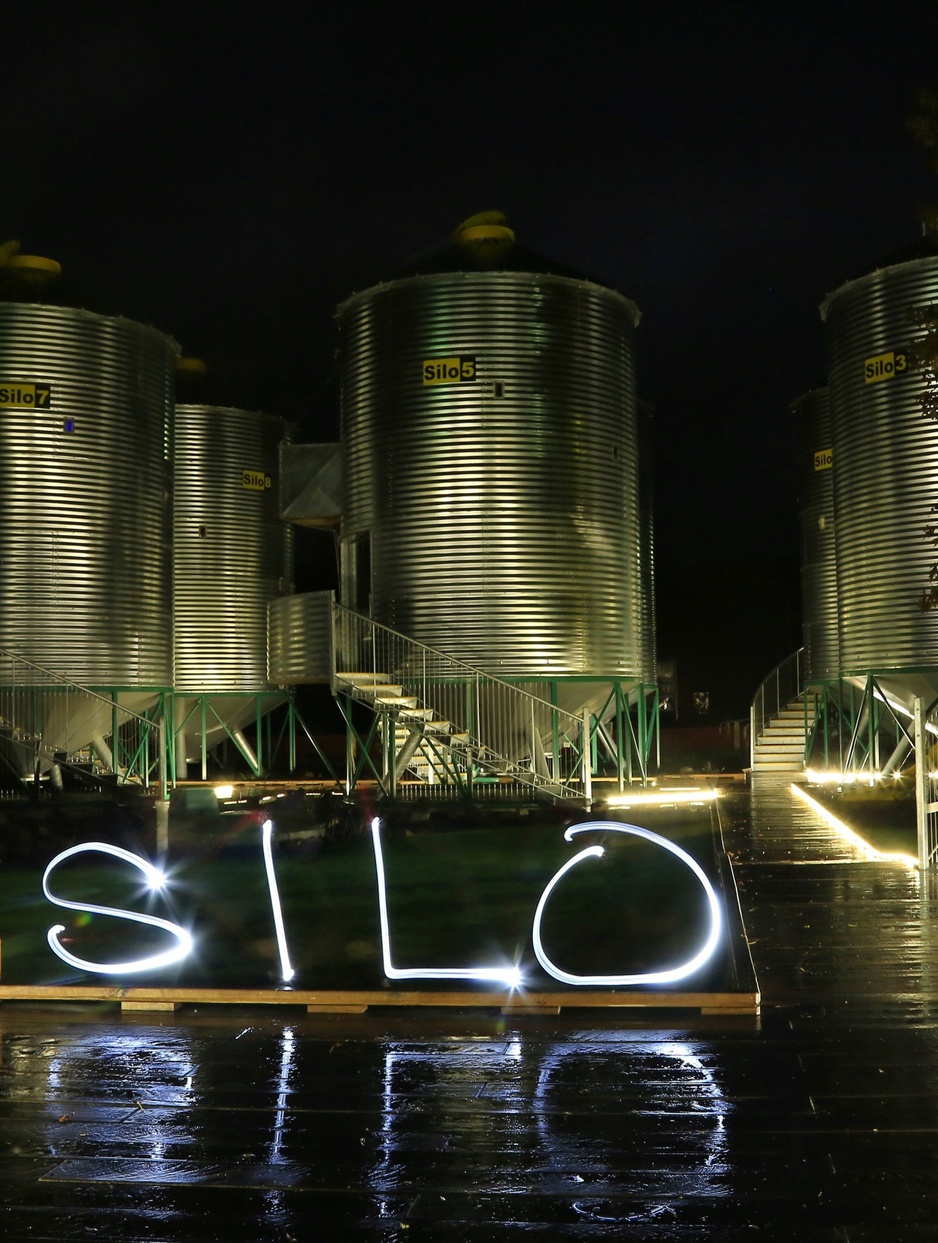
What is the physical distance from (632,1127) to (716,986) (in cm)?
279

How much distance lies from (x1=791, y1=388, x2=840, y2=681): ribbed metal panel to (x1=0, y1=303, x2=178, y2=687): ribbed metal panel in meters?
20.8

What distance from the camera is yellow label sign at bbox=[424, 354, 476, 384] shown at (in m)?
27.2

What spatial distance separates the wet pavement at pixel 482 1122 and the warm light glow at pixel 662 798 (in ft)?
62.3

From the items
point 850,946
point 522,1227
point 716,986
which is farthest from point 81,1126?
point 850,946

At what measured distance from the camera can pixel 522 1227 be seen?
15.8ft

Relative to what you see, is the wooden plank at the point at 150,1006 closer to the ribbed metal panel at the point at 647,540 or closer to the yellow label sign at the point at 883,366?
the yellow label sign at the point at 883,366

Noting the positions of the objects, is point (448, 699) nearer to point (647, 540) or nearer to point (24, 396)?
point (24, 396)

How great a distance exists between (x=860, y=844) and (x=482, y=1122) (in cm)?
1380

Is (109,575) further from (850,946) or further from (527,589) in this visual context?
(850,946)

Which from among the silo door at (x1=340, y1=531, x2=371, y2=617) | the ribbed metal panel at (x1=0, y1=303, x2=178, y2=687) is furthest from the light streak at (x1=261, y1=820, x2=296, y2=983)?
the ribbed metal panel at (x1=0, y1=303, x2=178, y2=687)

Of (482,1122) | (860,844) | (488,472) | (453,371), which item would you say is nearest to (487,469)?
(488,472)

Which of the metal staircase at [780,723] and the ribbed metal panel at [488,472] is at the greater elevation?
the ribbed metal panel at [488,472]

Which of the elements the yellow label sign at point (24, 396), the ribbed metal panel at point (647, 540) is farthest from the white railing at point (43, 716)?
the ribbed metal panel at point (647, 540)

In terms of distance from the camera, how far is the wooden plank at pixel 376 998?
8312mm
